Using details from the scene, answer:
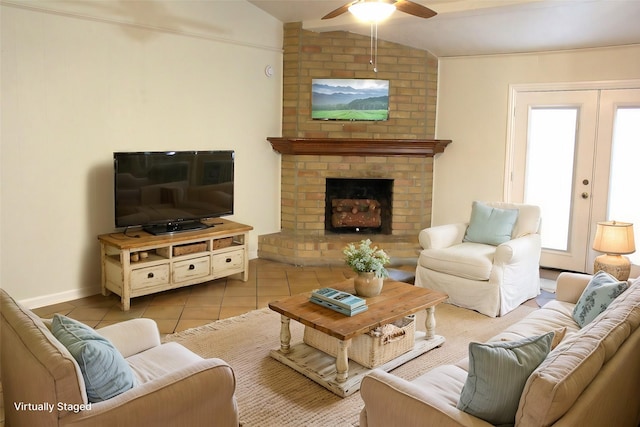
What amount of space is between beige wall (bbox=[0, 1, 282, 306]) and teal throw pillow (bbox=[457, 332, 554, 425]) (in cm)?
364

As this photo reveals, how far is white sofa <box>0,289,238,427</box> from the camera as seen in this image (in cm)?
173

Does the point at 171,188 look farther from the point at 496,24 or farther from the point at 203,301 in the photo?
the point at 496,24

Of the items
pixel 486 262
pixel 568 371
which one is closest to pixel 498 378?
pixel 568 371

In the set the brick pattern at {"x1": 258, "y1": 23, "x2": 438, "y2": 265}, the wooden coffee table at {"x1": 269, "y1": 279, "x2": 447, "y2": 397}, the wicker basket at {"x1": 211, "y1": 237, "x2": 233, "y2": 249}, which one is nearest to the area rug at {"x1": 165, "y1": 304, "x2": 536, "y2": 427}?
the wooden coffee table at {"x1": 269, "y1": 279, "x2": 447, "y2": 397}

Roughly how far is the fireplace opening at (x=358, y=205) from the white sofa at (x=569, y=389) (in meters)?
3.89

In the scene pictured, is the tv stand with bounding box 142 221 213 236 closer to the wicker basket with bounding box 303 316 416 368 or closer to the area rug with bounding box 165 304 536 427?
the area rug with bounding box 165 304 536 427

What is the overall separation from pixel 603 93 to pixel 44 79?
16.2 feet

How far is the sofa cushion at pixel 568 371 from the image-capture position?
5.30ft

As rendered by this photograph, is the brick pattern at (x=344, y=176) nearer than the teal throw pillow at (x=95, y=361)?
No

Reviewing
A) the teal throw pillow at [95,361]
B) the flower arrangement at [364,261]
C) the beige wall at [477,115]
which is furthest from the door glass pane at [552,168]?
the teal throw pillow at [95,361]

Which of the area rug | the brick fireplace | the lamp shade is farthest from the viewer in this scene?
the brick fireplace

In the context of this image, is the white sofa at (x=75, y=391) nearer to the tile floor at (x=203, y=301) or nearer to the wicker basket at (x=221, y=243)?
the tile floor at (x=203, y=301)

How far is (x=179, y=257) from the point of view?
4.57 metres

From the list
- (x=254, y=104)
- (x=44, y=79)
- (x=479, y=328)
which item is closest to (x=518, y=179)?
(x=479, y=328)
